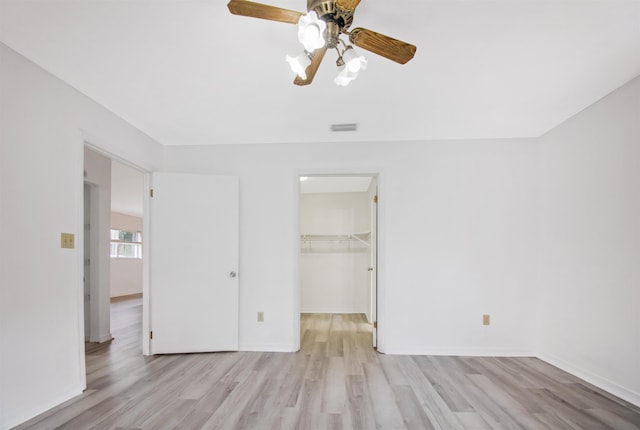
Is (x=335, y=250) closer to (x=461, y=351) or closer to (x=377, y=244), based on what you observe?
(x=377, y=244)

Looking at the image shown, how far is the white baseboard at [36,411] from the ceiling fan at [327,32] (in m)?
2.60

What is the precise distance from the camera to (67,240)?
2305mm

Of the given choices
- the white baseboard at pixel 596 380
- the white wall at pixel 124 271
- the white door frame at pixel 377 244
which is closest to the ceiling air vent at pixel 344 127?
the white door frame at pixel 377 244

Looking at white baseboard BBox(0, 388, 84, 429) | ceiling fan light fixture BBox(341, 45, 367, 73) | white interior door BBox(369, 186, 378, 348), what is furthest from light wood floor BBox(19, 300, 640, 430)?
ceiling fan light fixture BBox(341, 45, 367, 73)

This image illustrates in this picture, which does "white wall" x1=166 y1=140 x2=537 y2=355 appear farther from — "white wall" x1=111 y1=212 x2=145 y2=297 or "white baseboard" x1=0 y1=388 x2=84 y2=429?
"white wall" x1=111 y1=212 x2=145 y2=297

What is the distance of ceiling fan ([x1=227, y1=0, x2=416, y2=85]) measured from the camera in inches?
50.7

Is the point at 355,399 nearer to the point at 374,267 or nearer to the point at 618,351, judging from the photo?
the point at 374,267

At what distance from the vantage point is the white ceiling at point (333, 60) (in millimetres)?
1646

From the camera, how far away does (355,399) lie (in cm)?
236

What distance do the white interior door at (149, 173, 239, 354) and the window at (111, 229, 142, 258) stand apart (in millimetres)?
6111

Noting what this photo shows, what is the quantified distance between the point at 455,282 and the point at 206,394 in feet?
8.52

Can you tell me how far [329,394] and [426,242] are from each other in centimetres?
183

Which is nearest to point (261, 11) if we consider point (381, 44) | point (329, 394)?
point (381, 44)

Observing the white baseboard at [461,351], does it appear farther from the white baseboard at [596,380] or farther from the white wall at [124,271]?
the white wall at [124,271]
